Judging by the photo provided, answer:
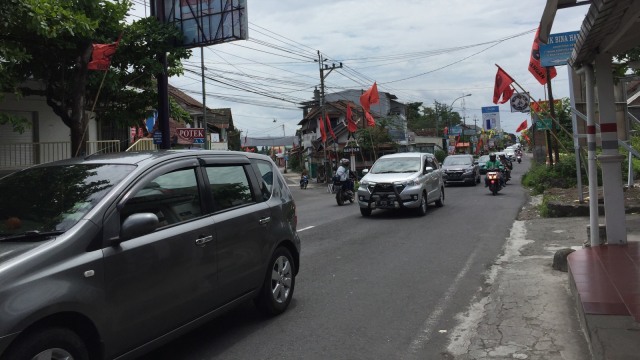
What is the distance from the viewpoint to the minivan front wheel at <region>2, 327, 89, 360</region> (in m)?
2.82

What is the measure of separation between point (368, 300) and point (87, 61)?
9.14m

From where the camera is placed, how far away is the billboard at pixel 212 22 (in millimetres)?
15352

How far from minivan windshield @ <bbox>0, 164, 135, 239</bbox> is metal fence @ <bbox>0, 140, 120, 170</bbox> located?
32.0ft

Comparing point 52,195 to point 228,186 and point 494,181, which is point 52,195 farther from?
point 494,181

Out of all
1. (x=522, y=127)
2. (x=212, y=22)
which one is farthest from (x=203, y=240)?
(x=522, y=127)

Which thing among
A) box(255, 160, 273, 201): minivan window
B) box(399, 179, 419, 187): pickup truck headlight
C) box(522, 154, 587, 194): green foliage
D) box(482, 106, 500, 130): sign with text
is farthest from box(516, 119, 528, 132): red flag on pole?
box(255, 160, 273, 201): minivan window

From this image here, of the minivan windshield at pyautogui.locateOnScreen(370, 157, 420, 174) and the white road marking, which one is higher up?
the minivan windshield at pyautogui.locateOnScreen(370, 157, 420, 174)

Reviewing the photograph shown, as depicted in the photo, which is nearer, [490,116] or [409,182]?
[409,182]

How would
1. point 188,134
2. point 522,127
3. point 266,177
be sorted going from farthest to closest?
point 522,127 → point 188,134 → point 266,177

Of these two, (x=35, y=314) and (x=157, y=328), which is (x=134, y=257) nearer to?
(x=157, y=328)

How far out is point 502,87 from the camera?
1475cm

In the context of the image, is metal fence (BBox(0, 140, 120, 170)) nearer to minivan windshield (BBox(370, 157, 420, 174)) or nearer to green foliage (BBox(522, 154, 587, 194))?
minivan windshield (BBox(370, 157, 420, 174))

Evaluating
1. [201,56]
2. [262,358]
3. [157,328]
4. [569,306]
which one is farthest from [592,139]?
[201,56]

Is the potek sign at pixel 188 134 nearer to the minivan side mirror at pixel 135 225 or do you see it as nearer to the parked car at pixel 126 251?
the parked car at pixel 126 251
